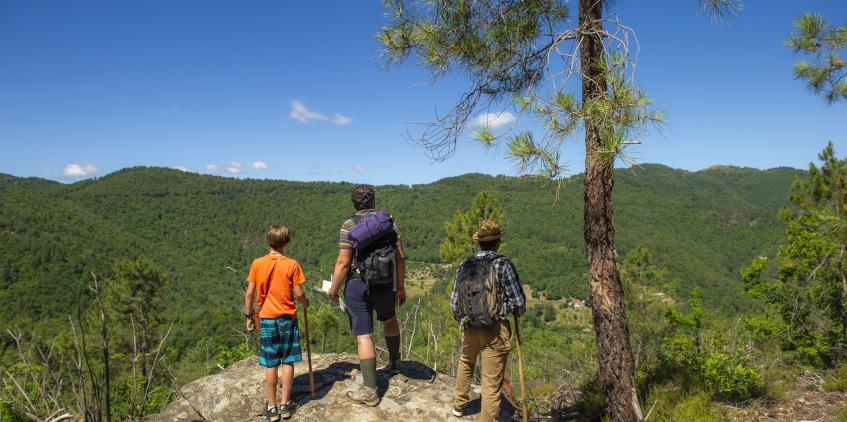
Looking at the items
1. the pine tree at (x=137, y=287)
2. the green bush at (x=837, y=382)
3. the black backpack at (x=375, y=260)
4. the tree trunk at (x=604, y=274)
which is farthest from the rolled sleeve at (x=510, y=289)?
the pine tree at (x=137, y=287)

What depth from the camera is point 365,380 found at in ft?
11.1

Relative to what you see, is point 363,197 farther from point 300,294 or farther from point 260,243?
point 260,243

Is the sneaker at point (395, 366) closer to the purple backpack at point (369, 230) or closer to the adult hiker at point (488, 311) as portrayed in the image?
the adult hiker at point (488, 311)

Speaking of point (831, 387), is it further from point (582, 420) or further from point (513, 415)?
point (513, 415)

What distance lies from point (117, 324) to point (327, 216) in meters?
116

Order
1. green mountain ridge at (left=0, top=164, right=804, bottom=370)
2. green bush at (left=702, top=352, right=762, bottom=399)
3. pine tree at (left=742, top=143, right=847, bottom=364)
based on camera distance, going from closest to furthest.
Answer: green bush at (left=702, top=352, right=762, bottom=399) < pine tree at (left=742, top=143, right=847, bottom=364) < green mountain ridge at (left=0, top=164, right=804, bottom=370)

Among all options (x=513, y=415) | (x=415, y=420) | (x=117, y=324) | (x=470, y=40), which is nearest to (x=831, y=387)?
(x=513, y=415)

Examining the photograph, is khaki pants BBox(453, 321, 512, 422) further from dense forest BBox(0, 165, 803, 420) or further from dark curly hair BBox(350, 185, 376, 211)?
dense forest BBox(0, 165, 803, 420)

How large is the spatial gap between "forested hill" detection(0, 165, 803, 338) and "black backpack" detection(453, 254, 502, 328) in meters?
53.3

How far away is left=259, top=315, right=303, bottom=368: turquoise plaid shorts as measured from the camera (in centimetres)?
319

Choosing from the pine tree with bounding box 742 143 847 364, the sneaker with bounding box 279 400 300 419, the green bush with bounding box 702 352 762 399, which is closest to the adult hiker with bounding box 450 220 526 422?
the sneaker with bounding box 279 400 300 419

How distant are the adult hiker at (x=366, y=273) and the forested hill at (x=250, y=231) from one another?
5261 centimetres

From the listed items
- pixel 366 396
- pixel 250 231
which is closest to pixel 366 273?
pixel 366 396

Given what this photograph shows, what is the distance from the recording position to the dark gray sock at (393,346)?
3.82 meters
